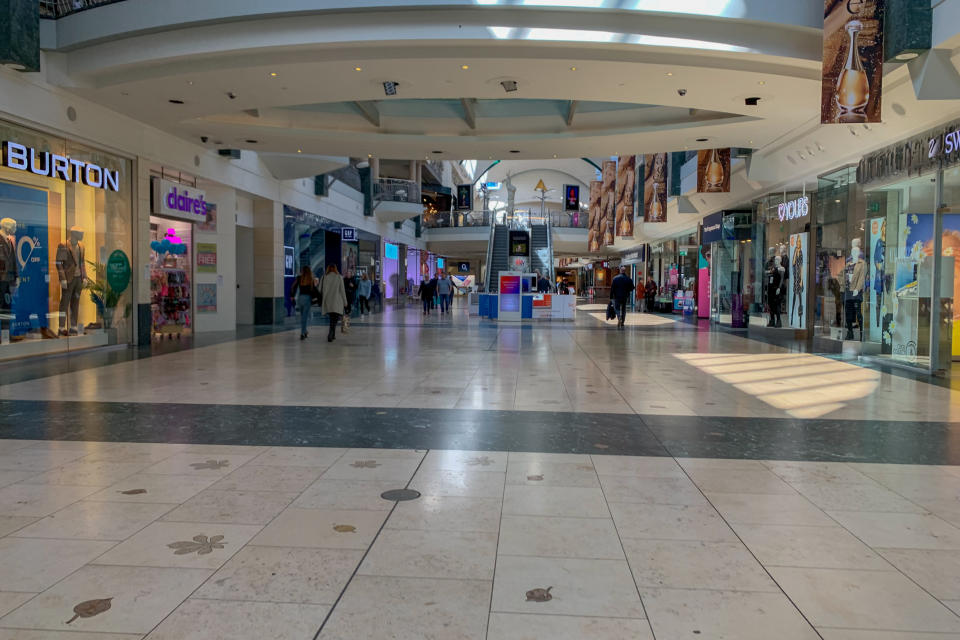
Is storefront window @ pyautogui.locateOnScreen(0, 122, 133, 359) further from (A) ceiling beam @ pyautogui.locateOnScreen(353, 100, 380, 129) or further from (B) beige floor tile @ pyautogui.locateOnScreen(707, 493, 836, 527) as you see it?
(B) beige floor tile @ pyautogui.locateOnScreen(707, 493, 836, 527)

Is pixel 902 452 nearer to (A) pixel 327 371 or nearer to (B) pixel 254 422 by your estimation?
(B) pixel 254 422

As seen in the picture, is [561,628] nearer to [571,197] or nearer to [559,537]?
Result: [559,537]

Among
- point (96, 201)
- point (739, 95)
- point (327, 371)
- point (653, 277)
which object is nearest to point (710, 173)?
point (739, 95)

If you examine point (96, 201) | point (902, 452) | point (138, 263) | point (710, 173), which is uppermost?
point (710, 173)

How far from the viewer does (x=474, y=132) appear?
1414 centimetres

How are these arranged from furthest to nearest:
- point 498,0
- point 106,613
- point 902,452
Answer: point 498,0, point 902,452, point 106,613

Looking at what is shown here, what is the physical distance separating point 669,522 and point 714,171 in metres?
13.9

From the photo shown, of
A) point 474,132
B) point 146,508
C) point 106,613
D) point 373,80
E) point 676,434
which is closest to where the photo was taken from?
point 106,613

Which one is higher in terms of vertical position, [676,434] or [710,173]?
[710,173]

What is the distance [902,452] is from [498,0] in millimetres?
6638

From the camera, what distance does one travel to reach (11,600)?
2559 millimetres

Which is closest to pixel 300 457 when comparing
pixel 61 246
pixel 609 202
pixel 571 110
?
pixel 61 246

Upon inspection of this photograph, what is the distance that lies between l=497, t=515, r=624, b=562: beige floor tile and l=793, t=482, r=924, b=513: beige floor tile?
139cm

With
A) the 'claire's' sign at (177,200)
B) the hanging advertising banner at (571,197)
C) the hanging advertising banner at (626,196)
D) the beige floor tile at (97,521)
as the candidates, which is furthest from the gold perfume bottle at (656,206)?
the hanging advertising banner at (571,197)
